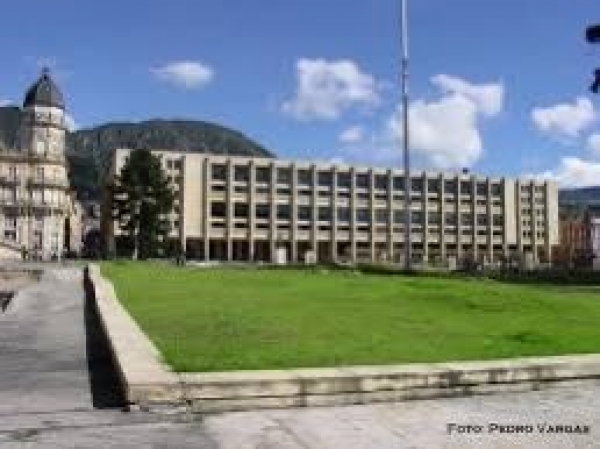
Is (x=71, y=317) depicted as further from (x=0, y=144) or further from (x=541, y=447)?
(x=0, y=144)

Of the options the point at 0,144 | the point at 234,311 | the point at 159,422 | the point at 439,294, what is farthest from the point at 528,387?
the point at 0,144

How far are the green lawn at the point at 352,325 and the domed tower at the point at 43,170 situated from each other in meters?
134

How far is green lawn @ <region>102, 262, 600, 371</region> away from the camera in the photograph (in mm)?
11383

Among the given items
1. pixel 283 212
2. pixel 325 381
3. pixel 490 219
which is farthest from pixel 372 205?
pixel 325 381

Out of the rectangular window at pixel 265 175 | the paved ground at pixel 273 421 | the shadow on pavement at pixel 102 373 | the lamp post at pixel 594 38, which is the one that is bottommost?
the paved ground at pixel 273 421

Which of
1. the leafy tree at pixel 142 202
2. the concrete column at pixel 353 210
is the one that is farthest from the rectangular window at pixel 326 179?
the leafy tree at pixel 142 202

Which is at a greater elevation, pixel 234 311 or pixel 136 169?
pixel 136 169

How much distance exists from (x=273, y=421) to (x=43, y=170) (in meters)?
152

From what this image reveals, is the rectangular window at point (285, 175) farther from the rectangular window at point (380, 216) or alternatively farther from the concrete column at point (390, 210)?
the concrete column at point (390, 210)

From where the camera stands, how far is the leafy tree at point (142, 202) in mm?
106312

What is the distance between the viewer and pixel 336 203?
171m

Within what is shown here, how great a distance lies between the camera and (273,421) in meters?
8.70

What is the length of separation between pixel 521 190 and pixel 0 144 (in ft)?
316

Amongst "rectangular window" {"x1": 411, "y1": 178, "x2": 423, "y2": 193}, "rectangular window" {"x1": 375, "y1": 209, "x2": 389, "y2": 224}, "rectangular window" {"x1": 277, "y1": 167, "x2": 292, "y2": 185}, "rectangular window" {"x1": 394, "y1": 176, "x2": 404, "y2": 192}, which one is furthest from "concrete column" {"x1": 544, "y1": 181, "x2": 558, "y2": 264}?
"rectangular window" {"x1": 277, "y1": 167, "x2": 292, "y2": 185}
